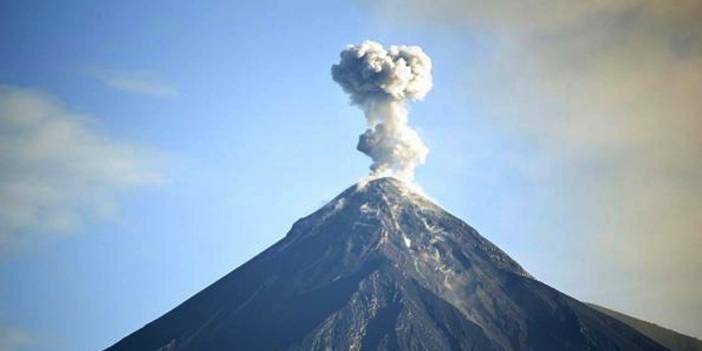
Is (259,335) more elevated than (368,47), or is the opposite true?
(368,47)

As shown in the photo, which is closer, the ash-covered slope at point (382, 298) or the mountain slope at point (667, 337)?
the ash-covered slope at point (382, 298)

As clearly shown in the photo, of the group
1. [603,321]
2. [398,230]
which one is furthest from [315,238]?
[603,321]

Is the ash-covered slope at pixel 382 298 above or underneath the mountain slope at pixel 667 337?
above

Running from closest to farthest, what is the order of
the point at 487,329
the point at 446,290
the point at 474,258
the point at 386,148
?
the point at 487,329 → the point at 446,290 → the point at 474,258 → the point at 386,148

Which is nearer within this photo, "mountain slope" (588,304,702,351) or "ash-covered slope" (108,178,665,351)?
"ash-covered slope" (108,178,665,351)

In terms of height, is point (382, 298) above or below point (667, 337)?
above

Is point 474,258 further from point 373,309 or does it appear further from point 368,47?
point 368,47

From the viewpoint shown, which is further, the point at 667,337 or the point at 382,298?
the point at 667,337

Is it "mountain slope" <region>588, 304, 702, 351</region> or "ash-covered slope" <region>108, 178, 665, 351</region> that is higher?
"ash-covered slope" <region>108, 178, 665, 351</region>
